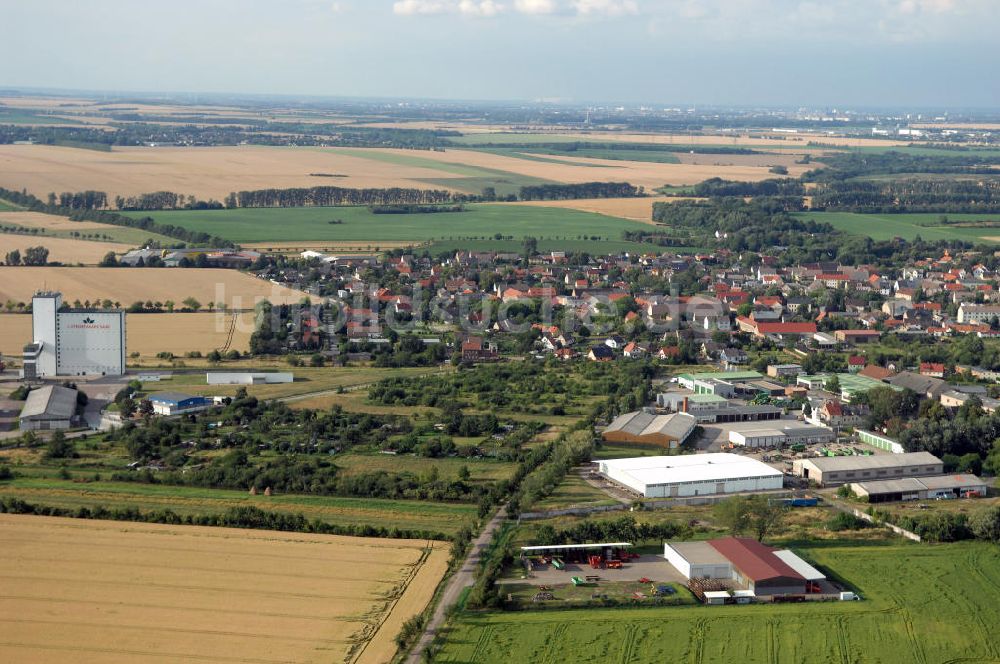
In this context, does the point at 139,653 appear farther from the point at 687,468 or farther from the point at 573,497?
the point at 687,468

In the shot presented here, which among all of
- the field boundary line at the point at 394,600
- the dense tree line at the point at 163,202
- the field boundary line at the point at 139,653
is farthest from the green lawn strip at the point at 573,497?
the dense tree line at the point at 163,202

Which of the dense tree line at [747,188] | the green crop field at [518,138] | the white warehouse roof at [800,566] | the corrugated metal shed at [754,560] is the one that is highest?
the green crop field at [518,138]

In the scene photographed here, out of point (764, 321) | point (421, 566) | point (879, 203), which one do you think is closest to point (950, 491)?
point (421, 566)

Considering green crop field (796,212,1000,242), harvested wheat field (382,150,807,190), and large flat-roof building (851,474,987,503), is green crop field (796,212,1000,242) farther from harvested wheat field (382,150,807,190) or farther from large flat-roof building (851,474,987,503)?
large flat-roof building (851,474,987,503)

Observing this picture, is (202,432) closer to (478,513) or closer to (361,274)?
(478,513)

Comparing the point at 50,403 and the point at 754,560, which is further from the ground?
the point at 754,560

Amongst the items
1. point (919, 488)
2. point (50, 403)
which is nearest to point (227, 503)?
point (50, 403)

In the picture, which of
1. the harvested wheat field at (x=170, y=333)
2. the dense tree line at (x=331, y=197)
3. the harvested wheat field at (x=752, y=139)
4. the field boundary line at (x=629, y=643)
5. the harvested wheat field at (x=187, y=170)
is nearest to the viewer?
the field boundary line at (x=629, y=643)

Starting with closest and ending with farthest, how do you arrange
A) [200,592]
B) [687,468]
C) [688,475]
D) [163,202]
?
[200,592] → [688,475] → [687,468] → [163,202]

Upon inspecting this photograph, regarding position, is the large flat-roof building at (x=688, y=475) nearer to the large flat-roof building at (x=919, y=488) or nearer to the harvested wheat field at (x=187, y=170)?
the large flat-roof building at (x=919, y=488)
